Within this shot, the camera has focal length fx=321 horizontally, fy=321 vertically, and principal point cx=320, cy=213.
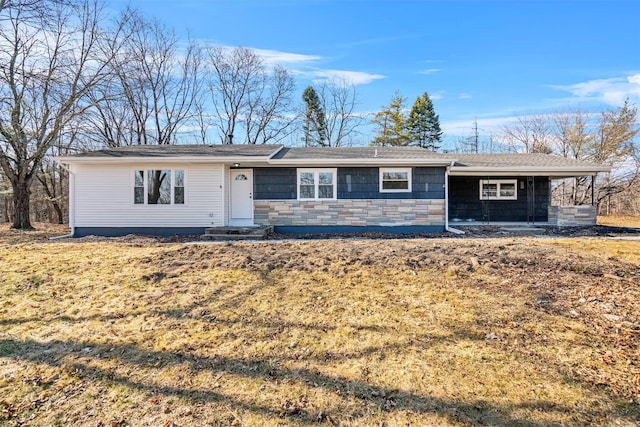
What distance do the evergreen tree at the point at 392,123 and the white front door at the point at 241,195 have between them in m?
19.0

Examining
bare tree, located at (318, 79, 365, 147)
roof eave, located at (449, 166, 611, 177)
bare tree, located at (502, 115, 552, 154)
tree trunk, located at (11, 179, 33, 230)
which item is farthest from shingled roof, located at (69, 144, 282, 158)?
bare tree, located at (502, 115, 552, 154)

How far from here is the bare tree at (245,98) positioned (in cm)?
2522

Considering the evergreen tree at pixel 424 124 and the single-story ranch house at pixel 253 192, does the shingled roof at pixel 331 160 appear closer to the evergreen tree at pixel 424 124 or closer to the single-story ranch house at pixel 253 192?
the single-story ranch house at pixel 253 192

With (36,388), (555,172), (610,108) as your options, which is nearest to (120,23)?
(36,388)

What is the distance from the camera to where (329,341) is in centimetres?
338

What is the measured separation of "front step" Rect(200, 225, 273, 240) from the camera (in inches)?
383

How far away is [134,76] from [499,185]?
21350 mm

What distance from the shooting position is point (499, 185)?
555 inches

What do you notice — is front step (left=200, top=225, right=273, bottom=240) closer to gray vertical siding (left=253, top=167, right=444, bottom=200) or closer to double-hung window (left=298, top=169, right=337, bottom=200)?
gray vertical siding (left=253, top=167, right=444, bottom=200)

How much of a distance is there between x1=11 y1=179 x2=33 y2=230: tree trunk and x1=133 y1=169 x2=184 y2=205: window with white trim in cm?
619

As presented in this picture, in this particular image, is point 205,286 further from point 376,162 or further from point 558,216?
point 558,216

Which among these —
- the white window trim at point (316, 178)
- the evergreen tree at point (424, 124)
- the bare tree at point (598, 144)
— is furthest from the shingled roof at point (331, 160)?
the evergreen tree at point (424, 124)

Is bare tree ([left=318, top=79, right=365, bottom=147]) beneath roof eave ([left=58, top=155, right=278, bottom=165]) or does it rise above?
above

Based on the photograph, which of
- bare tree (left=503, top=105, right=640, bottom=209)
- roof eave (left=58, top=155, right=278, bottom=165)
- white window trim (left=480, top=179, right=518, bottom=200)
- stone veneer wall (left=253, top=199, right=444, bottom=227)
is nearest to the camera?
roof eave (left=58, top=155, right=278, bottom=165)
